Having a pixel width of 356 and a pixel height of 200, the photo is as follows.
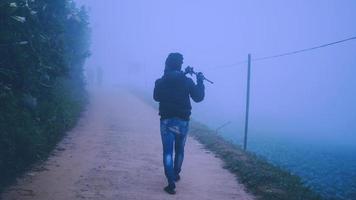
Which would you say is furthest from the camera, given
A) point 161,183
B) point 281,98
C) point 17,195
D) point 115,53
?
point 115,53

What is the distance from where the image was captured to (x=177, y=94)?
7160 millimetres

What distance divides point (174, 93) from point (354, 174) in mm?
12556

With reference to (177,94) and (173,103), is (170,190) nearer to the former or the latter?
(173,103)

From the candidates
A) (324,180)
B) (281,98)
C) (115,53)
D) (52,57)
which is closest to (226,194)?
(52,57)

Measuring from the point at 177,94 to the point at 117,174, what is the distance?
2193 millimetres

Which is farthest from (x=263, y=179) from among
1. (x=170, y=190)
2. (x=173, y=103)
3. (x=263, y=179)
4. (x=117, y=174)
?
(x=117, y=174)

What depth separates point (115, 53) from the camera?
124 metres

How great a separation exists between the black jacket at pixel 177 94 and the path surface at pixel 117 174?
1.40 meters

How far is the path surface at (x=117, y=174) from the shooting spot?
6719 mm

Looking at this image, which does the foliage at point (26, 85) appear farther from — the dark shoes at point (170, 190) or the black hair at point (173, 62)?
the black hair at point (173, 62)

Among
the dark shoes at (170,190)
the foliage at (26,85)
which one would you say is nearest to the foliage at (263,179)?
the dark shoes at (170,190)

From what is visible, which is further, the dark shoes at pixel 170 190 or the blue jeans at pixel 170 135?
the blue jeans at pixel 170 135

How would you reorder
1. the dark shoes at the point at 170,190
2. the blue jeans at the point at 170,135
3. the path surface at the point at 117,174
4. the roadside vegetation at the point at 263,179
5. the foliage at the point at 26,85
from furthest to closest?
the foliage at the point at 26,85, the roadside vegetation at the point at 263,179, the blue jeans at the point at 170,135, the dark shoes at the point at 170,190, the path surface at the point at 117,174

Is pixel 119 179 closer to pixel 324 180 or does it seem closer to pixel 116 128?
pixel 116 128
